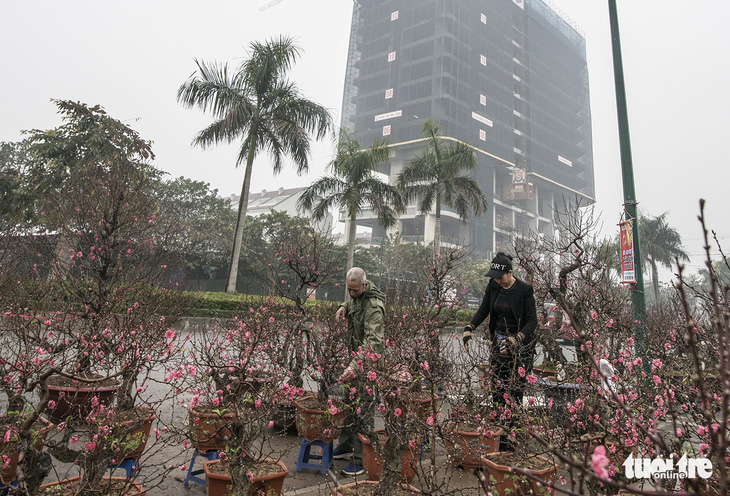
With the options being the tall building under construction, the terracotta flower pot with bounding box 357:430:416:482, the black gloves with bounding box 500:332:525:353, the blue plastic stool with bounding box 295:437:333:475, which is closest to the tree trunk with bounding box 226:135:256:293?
the blue plastic stool with bounding box 295:437:333:475

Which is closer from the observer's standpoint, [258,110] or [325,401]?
[325,401]

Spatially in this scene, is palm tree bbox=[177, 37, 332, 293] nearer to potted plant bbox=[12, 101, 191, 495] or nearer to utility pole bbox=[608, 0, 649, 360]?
potted plant bbox=[12, 101, 191, 495]

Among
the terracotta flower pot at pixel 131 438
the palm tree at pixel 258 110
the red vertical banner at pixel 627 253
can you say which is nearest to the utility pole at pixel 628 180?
the red vertical banner at pixel 627 253

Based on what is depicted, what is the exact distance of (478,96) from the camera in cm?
7856

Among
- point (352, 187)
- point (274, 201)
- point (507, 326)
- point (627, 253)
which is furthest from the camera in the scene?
point (274, 201)

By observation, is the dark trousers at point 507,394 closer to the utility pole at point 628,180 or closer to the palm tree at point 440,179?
the utility pole at point 628,180

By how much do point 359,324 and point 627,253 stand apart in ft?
14.7

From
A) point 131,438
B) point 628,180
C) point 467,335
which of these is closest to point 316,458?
point 131,438

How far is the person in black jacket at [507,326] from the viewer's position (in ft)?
12.5

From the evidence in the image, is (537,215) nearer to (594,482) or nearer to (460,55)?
(460,55)

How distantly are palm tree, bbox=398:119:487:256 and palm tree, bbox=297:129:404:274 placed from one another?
1385 mm

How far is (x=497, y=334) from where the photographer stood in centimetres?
416

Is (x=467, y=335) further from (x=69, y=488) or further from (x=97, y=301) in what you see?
(x=97, y=301)

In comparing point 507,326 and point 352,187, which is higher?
point 352,187
